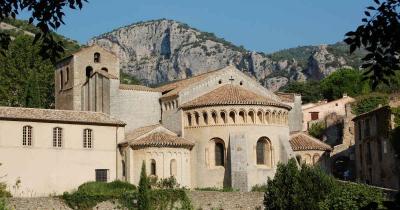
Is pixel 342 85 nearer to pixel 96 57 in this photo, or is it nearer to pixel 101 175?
pixel 96 57

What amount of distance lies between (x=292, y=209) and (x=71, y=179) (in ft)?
61.9

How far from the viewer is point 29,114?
52344 mm

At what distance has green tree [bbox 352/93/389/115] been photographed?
281 feet

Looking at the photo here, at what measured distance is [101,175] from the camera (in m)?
54.8

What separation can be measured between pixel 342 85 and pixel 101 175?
67.2 meters

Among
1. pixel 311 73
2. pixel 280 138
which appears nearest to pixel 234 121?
pixel 280 138

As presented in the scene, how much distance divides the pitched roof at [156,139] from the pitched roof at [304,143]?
11189 millimetres

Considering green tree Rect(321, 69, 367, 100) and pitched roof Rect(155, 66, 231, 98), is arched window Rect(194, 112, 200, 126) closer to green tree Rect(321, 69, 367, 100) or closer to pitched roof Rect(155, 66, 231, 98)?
pitched roof Rect(155, 66, 231, 98)

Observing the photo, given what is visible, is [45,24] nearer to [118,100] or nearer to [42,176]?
[42,176]

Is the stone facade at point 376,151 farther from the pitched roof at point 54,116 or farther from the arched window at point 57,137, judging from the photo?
the arched window at point 57,137

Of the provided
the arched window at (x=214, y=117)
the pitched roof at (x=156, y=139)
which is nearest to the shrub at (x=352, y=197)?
the pitched roof at (x=156, y=139)

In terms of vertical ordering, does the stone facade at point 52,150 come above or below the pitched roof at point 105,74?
below

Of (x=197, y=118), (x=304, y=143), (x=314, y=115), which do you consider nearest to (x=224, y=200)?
(x=197, y=118)

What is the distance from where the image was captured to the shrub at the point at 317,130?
8522 cm
